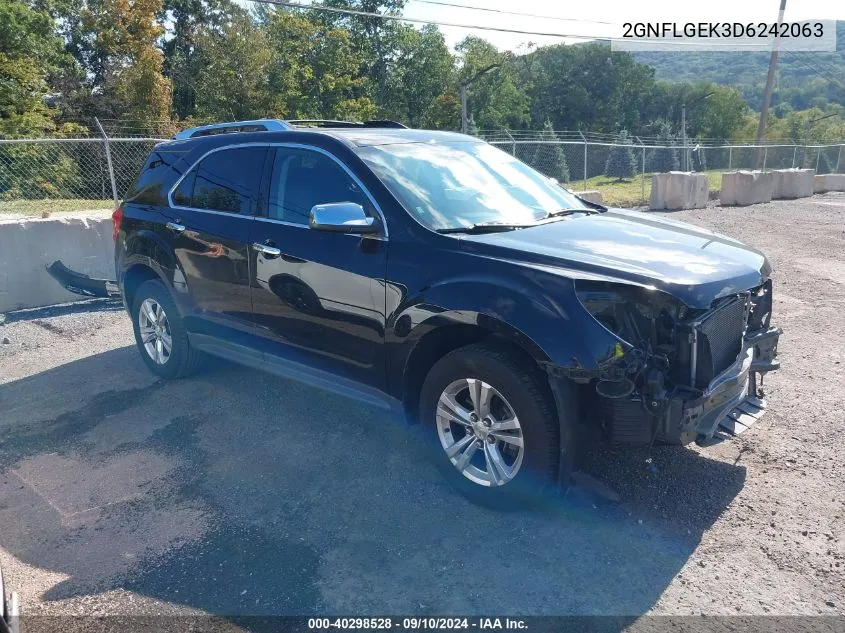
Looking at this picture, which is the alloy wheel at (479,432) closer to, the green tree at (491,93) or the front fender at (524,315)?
the front fender at (524,315)

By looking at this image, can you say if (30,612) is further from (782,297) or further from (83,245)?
(782,297)

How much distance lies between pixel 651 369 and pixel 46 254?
760 cm

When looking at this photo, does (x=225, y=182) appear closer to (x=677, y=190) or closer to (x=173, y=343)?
(x=173, y=343)

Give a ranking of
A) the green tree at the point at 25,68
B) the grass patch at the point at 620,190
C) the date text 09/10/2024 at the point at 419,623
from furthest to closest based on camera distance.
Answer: the green tree at the point at 25,68 → the grass patch at the point at 620,190 → the date text 09/10/2024 at the point at 419,623

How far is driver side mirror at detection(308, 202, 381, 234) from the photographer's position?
381cm

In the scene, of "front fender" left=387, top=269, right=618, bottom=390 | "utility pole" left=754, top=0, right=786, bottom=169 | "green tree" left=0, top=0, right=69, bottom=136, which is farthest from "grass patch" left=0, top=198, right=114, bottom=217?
"utility pole" left=754, top=0, right=786, bottom=169

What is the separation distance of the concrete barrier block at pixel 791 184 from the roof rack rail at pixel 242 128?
20.1m

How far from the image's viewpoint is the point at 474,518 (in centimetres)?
362

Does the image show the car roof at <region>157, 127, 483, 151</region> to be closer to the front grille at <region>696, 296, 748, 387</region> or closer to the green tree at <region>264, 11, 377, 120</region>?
the front grille at <region>696, 296, 748, 387</region>

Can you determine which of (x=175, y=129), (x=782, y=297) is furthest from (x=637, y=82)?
(x=782, y=297)

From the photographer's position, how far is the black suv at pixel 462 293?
10.7 feet

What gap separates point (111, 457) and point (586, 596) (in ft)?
10.3

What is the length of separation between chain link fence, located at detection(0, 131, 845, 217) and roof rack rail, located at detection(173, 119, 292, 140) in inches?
93.6

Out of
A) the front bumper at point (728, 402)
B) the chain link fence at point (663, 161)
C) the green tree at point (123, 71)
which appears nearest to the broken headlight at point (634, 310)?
the front bumper at point (728, 402)
